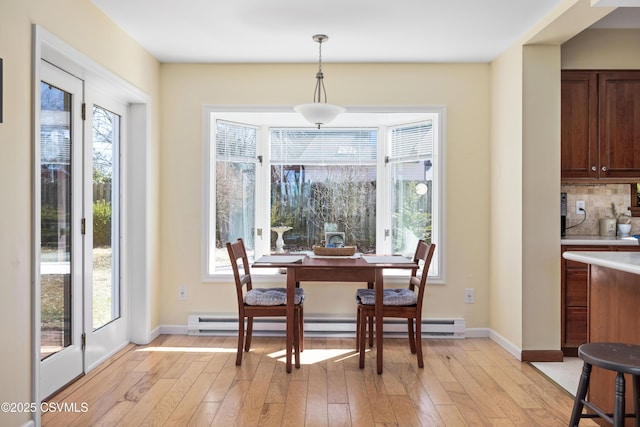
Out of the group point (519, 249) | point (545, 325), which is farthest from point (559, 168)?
point (545, 325)

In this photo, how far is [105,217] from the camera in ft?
11.5

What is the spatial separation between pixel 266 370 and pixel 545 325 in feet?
7.01

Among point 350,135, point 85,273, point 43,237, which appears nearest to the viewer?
point 43,237

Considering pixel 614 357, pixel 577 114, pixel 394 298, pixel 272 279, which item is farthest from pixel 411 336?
pixel 577 114

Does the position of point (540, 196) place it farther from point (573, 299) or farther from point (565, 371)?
point (565, 371)

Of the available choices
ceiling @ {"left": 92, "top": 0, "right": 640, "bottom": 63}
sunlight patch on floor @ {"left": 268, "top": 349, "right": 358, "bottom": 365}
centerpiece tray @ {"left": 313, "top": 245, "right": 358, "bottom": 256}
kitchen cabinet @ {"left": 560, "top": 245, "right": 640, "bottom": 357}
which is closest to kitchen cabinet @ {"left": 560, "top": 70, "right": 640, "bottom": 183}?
ceiling @ {"left": 92, "top": 0, "right": 640, "bottom": 63}

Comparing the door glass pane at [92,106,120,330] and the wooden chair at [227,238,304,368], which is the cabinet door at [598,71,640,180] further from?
the door glass pane at [92,106,120,330]

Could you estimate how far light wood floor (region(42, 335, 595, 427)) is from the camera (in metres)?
2.51

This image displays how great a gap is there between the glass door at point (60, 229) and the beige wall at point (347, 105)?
45.7 inches

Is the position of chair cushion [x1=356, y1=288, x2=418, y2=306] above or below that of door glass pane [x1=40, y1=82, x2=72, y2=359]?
below

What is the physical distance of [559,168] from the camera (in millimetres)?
3537

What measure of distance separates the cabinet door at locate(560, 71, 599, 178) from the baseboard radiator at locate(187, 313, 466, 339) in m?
1.67

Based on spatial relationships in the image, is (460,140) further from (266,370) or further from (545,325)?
Answer: (266,370)

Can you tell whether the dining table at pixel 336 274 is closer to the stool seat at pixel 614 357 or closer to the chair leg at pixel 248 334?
the chair leg at pixel 248 334
